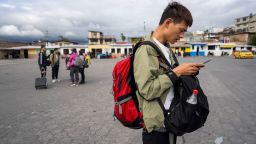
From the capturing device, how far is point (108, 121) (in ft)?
15.9

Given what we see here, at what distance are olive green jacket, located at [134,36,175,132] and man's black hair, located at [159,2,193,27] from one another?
300 mm

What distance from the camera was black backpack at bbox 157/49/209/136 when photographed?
57.7 inches

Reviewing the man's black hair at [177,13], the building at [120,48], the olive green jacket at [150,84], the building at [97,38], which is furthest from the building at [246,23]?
the olive green jacket at [150,84]

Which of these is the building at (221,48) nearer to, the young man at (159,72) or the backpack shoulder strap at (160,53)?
the young man at (159,72)

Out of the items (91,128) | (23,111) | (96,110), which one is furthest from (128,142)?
(23,111)

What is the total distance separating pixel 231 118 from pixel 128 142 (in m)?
2.53

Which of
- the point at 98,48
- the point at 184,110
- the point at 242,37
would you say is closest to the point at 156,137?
the point at 184,110

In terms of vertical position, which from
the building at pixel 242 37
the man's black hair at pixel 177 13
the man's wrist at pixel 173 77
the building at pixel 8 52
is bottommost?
the man's wrist at pixel 173 77

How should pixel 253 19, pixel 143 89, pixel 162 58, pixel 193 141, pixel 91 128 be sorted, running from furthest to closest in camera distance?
pixel 253 19
pixel 91 128
pixel 193 141
pixel 162 58
pixel 143 89

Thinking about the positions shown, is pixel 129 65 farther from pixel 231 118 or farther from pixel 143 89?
pixel 231 118

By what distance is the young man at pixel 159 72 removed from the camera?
1453 millimetres

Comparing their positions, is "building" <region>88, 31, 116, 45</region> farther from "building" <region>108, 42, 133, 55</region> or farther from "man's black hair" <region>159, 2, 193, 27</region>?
"man's black hair" <region>159, 2, 193, 27</region>

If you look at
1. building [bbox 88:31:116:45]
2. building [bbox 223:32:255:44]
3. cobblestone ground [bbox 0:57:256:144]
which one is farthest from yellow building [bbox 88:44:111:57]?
cobblestone ground [bbox 0:57:256:144]

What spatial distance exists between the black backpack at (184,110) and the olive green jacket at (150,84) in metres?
0.05
